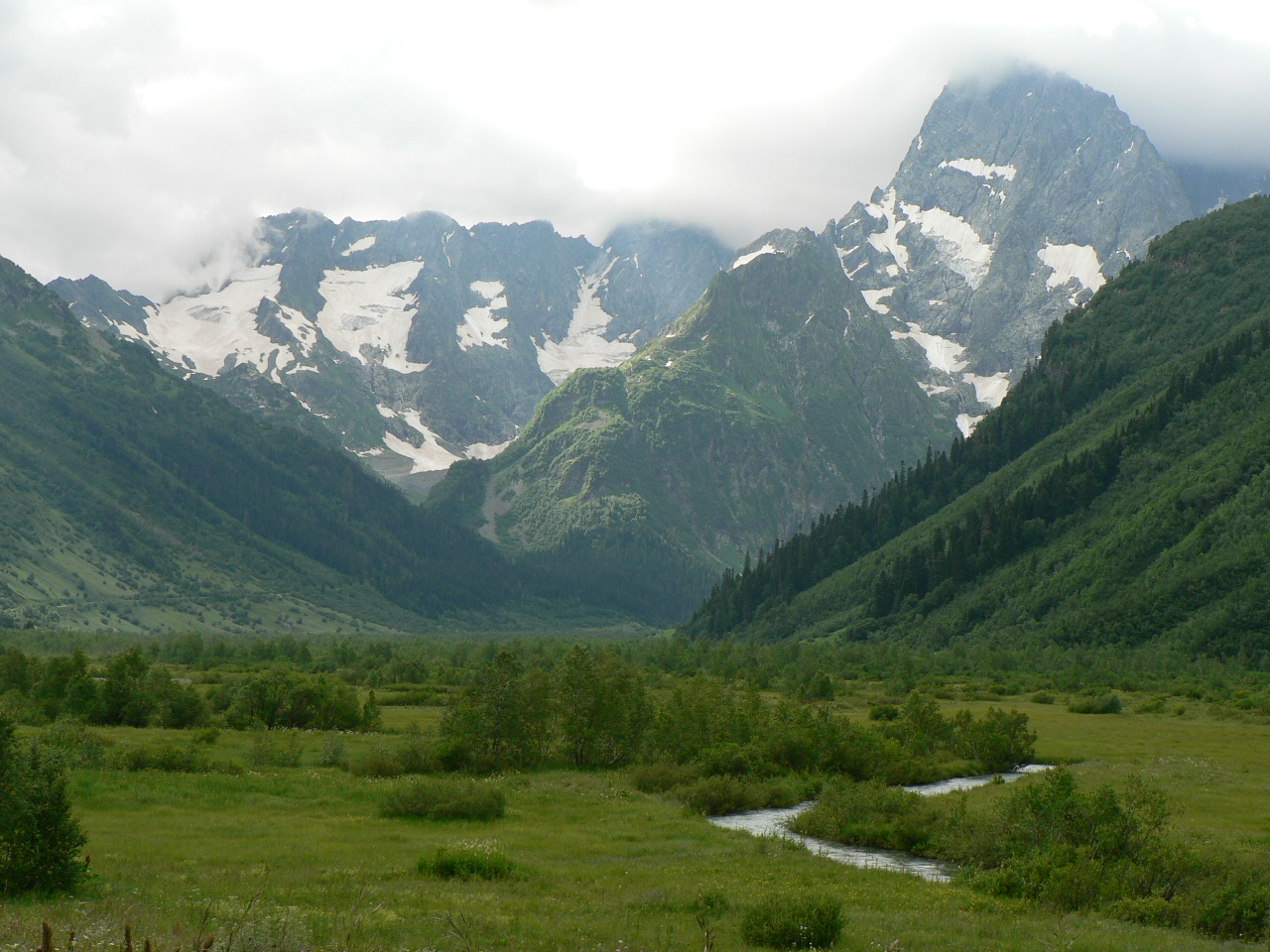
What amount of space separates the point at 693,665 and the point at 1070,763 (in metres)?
104

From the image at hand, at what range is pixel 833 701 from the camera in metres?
119

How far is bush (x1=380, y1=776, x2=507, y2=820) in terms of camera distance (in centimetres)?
5228

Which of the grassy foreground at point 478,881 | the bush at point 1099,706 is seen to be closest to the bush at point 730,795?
the grassy foreground at point 478,881

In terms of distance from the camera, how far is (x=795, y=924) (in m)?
30.2

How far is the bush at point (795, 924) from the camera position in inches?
1185

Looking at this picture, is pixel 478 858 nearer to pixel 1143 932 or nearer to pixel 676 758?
pixel 1143 932

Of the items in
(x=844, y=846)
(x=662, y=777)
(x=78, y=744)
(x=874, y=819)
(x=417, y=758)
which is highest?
(x=78, y=744)

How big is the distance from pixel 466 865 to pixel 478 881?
4.40 feet

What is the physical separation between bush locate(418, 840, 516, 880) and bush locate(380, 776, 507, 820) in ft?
42.4

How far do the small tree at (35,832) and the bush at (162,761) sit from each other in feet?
87.6

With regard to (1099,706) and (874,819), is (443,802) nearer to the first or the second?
(874,819)

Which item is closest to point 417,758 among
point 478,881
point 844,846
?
point 844,846

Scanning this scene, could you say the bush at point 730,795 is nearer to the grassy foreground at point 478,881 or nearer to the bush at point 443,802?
the grassy foreground at point 478,881

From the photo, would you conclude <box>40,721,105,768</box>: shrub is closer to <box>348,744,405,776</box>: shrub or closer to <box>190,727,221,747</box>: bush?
<box>190,727,221,747</box>: bush
